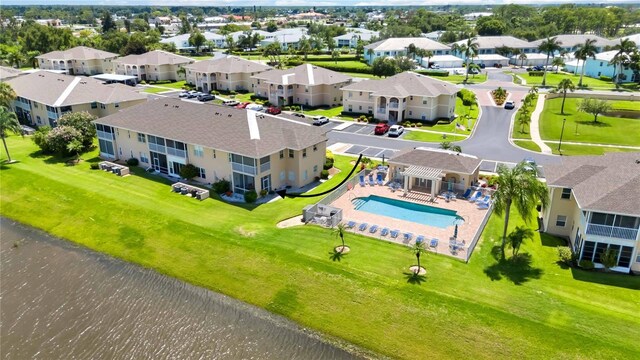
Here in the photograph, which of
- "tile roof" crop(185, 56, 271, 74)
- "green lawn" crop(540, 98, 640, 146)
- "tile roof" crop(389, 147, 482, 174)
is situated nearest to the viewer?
"tile roof" crop(389, 147, 482, 174)

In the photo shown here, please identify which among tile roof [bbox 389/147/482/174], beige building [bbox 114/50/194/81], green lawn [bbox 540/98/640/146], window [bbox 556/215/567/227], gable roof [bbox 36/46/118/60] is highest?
gable roof [bbox 36/46/118/60]

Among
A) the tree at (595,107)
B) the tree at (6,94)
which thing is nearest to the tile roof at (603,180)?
the tree at (595,107)

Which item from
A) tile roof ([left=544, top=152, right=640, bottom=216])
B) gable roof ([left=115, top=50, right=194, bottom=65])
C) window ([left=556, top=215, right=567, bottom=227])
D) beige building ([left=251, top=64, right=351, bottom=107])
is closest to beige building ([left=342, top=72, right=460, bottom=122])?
beige building ([left=251, top=64, right=351, bottom=107])

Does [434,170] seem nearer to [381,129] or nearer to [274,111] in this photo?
[381,129]

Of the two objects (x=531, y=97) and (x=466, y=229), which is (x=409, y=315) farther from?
(x=531, y=97)

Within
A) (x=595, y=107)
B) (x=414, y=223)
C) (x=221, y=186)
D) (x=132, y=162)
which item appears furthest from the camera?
(x=595, y=107)

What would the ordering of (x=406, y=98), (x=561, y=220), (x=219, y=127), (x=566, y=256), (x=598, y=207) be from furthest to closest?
(x=406, y=98) < (x=219, y=127) < (x=561, y=220) < (x=566, y=256) < (x=598, y=207)

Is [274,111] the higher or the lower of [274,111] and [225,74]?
the lower

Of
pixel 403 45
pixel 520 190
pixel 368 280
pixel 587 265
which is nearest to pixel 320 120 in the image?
pixel 520 190

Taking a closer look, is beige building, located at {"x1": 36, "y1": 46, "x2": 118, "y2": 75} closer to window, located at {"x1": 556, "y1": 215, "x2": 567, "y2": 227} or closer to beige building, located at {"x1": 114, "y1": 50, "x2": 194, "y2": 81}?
beige building, located at {"x1": 114, "y1": 50, "x2": 194, "y2": 81}
